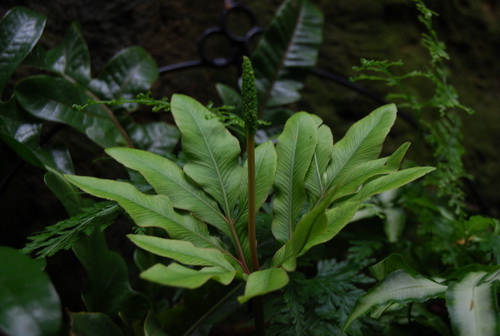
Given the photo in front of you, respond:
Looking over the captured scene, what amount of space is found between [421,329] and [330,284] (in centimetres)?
21

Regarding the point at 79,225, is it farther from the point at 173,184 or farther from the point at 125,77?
the point at 125,77

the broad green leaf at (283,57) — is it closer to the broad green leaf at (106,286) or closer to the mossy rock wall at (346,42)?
the mossy rock wall at (346,42)

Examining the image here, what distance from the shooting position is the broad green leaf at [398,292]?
0.49 meters

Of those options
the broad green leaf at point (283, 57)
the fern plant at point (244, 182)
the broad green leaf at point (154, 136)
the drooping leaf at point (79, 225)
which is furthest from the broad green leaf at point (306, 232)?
the broad green leaf at point (283, 57)

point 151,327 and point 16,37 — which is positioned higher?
point 16,37

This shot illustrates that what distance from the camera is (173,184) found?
0.56 metres

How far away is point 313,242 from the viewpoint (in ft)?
1.56

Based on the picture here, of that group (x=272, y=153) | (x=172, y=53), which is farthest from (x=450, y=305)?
(x=172, y=53)

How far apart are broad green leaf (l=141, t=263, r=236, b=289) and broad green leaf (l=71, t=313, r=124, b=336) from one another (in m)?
0.22

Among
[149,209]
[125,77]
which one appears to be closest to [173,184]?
[149,209]

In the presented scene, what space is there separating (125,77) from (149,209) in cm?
44

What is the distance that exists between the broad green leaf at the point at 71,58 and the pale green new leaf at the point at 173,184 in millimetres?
366

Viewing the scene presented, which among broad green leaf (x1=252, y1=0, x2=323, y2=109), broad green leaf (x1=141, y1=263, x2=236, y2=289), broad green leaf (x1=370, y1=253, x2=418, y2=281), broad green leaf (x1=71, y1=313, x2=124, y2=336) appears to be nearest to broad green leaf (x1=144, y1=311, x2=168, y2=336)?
broad green leaf (x1=71, y1=313, x2=124, y2=336)

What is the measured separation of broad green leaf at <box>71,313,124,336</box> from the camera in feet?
1.86
